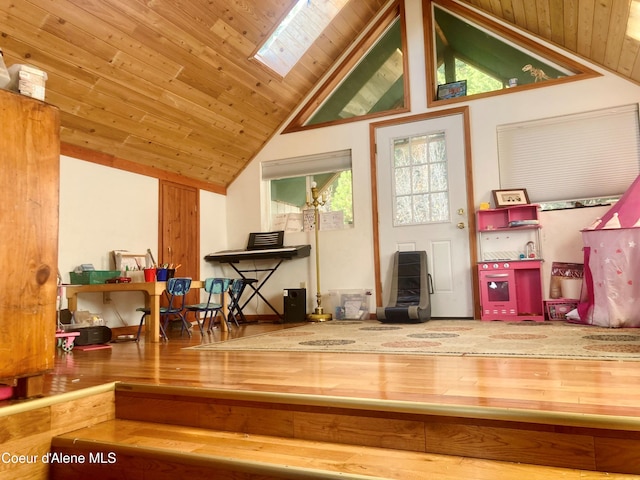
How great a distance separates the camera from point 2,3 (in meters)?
3.77

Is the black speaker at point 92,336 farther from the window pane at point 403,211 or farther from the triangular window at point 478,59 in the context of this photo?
the triangular window at point 478,59

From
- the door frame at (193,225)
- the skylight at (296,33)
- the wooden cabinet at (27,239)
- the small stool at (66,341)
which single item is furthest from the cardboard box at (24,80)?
the door frame at (193,225)

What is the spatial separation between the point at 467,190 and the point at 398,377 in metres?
4.31

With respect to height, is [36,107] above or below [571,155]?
below

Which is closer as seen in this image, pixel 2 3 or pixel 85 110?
pixel 2 3

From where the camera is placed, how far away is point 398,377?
232 cm

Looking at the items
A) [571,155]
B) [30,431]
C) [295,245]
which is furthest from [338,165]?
[30,431]

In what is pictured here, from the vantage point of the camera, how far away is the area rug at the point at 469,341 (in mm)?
3029

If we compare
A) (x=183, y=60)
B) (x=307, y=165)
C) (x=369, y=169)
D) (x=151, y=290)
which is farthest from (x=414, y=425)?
(x=307, y=165)

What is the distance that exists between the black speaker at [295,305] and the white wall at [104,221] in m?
1.84

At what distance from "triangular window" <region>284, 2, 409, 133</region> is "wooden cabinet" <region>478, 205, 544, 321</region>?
2.03 m

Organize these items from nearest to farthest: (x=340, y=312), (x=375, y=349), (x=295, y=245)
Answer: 1. (x=375, y=349)
2. (x=340, y=312)
3. (x=295, y=245)

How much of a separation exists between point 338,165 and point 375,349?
4045 mm

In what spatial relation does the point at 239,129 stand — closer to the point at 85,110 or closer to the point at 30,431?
the point at 85,110
